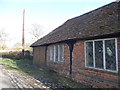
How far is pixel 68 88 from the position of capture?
819cm

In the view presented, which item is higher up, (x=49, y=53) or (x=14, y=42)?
(x=14, y=42)

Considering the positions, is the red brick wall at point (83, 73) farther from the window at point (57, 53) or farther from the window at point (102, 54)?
the window at point (57, 53)

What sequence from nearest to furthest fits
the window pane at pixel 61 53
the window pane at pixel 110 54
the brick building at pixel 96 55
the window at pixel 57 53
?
the brick building at pixel 96 55, the window pane at pixel 110 54, the window pane at pixel 61 53, the window at pixel 57 53

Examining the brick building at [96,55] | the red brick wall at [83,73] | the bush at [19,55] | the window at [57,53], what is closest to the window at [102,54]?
the brick building at [96,55]

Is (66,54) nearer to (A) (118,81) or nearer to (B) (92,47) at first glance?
(B) (92,47)

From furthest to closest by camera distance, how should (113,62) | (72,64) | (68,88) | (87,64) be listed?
(72,64) → (87,64) → (68,88) → (113,62)

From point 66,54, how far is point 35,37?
3906 centimetres

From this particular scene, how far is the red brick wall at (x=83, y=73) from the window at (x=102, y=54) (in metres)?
0.34

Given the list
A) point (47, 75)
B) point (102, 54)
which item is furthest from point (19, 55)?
point (102, 54)

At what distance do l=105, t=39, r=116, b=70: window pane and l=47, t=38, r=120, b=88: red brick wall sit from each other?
40 cm

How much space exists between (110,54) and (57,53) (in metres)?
6.40

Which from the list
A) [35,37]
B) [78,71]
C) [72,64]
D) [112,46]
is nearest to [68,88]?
[78,71]

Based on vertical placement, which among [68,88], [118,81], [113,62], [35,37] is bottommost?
[68,88]

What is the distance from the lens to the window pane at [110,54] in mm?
7345
